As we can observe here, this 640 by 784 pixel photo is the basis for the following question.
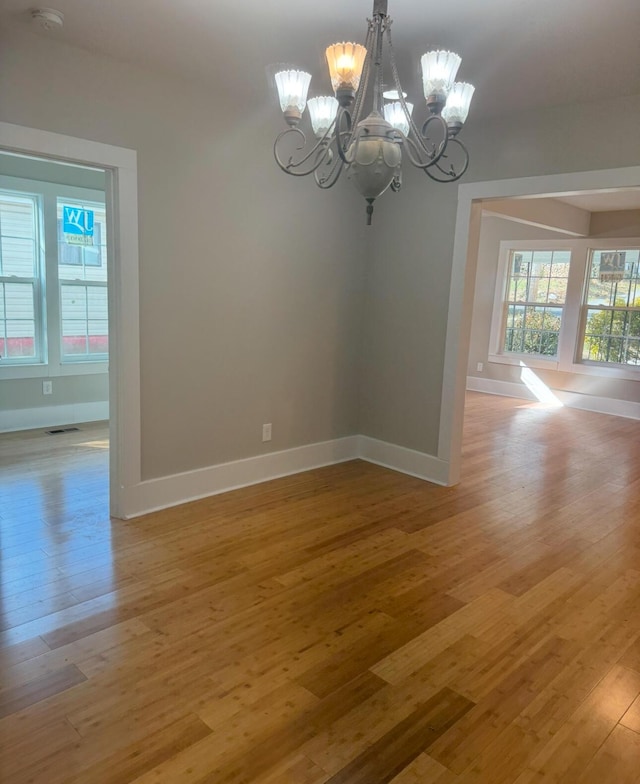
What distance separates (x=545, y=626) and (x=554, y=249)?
6.39 meters

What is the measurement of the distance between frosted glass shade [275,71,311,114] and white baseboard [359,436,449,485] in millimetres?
2803

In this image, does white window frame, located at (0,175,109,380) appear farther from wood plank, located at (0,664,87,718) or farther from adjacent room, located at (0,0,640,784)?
wood plank, located at (0,664,87,718)

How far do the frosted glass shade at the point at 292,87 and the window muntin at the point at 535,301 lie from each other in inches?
256

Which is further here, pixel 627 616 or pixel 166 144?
pixel 166 144

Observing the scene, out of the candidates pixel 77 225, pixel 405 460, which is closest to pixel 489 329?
pixel 405 460

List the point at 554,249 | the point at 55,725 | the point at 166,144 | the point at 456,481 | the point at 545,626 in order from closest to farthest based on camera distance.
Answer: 1. the point at 55,725
2. the point at 545,626
3. the point at 166,144
4. the point at 456,481
5. the point at 554,249

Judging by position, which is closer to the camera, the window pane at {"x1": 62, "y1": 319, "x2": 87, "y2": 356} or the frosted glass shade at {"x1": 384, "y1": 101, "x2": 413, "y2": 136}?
the frosted glass shade at {"x1": 384, "y1": 101, "x2": 413, "y2": 136}

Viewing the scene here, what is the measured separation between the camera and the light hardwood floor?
5.72 ft

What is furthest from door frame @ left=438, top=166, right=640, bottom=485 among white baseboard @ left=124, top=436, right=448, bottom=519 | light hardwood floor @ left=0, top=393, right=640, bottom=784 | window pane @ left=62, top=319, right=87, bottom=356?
window pane @ left=62, top=319, right=87, bottom=356

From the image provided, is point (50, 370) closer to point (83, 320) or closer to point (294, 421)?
point (83, 320)

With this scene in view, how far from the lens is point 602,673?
2.18m

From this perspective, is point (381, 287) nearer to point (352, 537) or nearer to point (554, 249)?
point (352, 537)

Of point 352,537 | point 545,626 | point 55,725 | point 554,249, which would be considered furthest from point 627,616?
point 554,249

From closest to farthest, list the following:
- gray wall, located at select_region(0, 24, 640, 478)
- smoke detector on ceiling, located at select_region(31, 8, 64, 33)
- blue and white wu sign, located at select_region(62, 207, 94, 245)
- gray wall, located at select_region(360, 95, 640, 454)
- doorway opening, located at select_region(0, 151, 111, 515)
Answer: smoke detector on ceiling, located at select_region(31, 8, 64, 33), gray wall, located at select_region(0, 24, 640, 478), gray wall, located at select_region(360, 95, 640, 454), doorway opening, located at select_region(0, 151, 111, 515), blue and white wu sign, located at select_region(62, 207, 94, 245)
